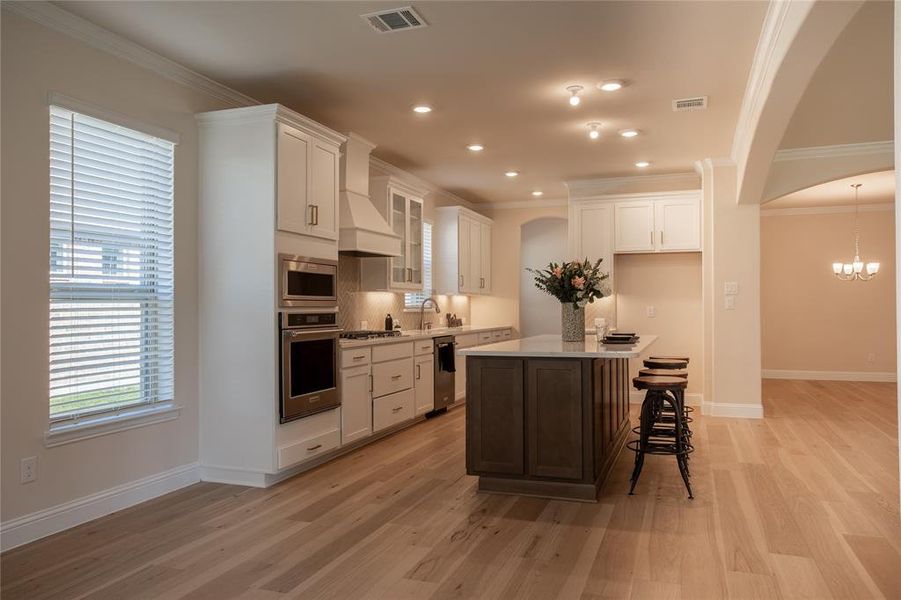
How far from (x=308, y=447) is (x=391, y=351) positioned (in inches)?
54.6

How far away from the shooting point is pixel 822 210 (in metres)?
9.67

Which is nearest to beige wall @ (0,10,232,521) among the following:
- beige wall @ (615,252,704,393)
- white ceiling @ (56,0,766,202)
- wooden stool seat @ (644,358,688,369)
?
white ceiling @ (56,0,766,202)

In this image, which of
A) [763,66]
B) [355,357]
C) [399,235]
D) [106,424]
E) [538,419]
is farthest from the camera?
[399,235]

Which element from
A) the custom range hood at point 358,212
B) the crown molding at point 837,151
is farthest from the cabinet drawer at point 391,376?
the crown molding at point 837,151

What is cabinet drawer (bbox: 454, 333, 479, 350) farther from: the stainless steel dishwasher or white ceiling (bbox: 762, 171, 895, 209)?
white ceiling (bbox: 762, 171, 895, 209)

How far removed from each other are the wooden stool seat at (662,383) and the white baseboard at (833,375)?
21.1 ft

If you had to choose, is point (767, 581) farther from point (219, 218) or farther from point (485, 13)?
point (219, 218)

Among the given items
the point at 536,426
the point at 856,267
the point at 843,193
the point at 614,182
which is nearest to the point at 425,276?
the point at 614,182

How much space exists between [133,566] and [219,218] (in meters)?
2.18

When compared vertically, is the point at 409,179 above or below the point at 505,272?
above

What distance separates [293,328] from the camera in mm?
4246

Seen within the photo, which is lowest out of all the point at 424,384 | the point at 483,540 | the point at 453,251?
the point at 483,540

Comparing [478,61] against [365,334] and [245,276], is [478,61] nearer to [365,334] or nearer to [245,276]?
[245,276]

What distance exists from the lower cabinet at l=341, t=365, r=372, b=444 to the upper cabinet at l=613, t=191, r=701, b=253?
382 centimetres
